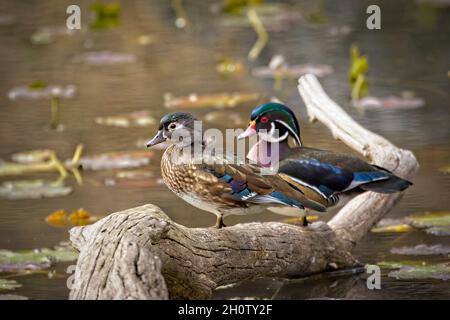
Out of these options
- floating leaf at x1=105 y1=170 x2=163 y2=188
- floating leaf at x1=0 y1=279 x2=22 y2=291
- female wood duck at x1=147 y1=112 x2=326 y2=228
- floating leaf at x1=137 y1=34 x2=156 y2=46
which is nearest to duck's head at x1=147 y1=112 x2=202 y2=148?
female wood duck at x1=147 y1=112 x2=326 y2=228

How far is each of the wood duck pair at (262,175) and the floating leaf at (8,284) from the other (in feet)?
3.09

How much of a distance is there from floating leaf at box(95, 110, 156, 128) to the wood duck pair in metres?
2.80

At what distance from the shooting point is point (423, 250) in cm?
538

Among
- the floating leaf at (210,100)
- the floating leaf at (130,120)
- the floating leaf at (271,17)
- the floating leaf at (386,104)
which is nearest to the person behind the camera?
the floating leaf at (130,120)

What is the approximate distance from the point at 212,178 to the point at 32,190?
2.30 m

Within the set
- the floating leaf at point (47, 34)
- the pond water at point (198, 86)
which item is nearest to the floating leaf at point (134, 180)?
the pond water at point (198, 86)

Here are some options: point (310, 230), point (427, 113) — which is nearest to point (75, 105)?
point (427, 113)

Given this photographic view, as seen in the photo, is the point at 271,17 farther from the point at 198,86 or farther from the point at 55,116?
the point at 55,116

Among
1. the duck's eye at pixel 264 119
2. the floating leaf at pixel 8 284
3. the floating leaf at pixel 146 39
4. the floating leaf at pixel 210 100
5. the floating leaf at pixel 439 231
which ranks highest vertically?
the duck's eye at pixel 264 119

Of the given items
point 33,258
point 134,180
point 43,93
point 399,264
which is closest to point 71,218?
point 33,258

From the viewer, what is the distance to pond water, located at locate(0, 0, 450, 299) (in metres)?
5.66

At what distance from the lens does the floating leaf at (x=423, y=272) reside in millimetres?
5051

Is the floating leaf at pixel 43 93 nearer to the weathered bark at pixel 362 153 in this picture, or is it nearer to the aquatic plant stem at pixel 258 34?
the aquatic plant stem at pixel 258 34

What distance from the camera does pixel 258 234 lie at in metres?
4.91
